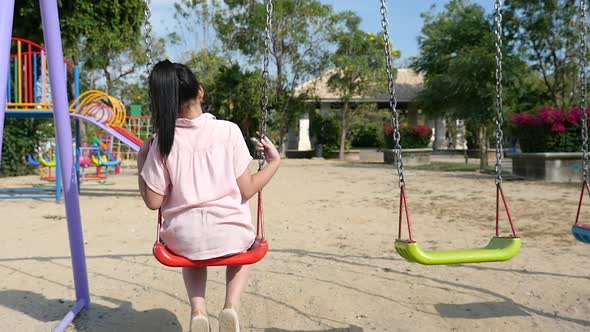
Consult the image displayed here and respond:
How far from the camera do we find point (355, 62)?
851 inches

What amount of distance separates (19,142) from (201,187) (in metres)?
12.8

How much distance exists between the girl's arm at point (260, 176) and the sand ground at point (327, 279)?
36.8 inches

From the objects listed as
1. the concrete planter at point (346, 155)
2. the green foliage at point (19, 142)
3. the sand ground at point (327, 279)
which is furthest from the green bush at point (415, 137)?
the sand ground at point (327, 279)

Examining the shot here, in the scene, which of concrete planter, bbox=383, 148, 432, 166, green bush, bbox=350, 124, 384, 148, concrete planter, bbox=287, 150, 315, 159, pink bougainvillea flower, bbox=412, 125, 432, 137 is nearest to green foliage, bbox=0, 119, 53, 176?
concrete planter, bbox=383, 148, 432, 166

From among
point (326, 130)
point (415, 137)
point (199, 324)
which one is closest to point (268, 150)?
point (199, 324)

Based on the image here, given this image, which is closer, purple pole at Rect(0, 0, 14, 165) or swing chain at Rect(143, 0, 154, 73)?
purple pole at Rect(0, 0, 14, 165)

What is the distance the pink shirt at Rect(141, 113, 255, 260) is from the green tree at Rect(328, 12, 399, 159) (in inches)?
793

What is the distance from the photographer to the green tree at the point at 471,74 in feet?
46.9

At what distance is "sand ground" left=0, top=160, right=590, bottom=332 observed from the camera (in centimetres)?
272

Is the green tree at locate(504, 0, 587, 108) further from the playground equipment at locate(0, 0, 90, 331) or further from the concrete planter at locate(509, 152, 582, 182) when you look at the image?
the playground equipment at locate(0, 0, 90, 331)

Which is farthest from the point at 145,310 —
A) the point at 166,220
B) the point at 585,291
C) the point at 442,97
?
the point at 442,97

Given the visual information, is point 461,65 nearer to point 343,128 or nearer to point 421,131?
point 421,131

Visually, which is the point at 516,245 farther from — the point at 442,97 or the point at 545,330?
the point at 442,97

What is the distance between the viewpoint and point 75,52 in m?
13.7
